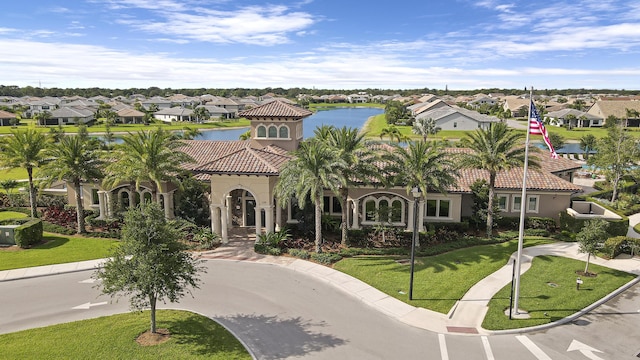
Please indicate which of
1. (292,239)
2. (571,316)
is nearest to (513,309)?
(571,316)

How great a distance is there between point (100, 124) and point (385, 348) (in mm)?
124106

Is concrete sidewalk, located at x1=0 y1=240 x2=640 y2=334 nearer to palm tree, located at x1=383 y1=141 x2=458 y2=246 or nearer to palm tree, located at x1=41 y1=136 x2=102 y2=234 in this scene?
palm tree, located at x1=383 y1=141 x2=458 y2=246

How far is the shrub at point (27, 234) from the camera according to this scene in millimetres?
28875

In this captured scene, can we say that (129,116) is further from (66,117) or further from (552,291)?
(552,291)

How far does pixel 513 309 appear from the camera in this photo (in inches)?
809

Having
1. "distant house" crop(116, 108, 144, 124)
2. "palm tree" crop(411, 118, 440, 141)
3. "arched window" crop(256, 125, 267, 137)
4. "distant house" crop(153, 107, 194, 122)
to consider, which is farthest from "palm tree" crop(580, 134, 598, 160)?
"distant house" crop(116, 108, 144, 124)

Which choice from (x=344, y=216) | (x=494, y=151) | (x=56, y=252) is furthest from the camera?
(x=494, y=151)

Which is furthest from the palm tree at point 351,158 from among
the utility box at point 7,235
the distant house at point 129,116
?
the distant house at point 129,116

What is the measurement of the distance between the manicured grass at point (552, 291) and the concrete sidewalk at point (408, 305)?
1.24ft

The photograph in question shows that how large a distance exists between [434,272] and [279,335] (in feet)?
33.7

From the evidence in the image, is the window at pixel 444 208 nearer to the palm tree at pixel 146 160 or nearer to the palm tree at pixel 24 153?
the palm tree at pixel 146 160

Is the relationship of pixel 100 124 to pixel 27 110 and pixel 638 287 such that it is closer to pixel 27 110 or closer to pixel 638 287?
pixel 27 110

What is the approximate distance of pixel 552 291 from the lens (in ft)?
74.4

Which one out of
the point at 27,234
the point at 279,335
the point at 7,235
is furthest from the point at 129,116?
the point at 279,335
